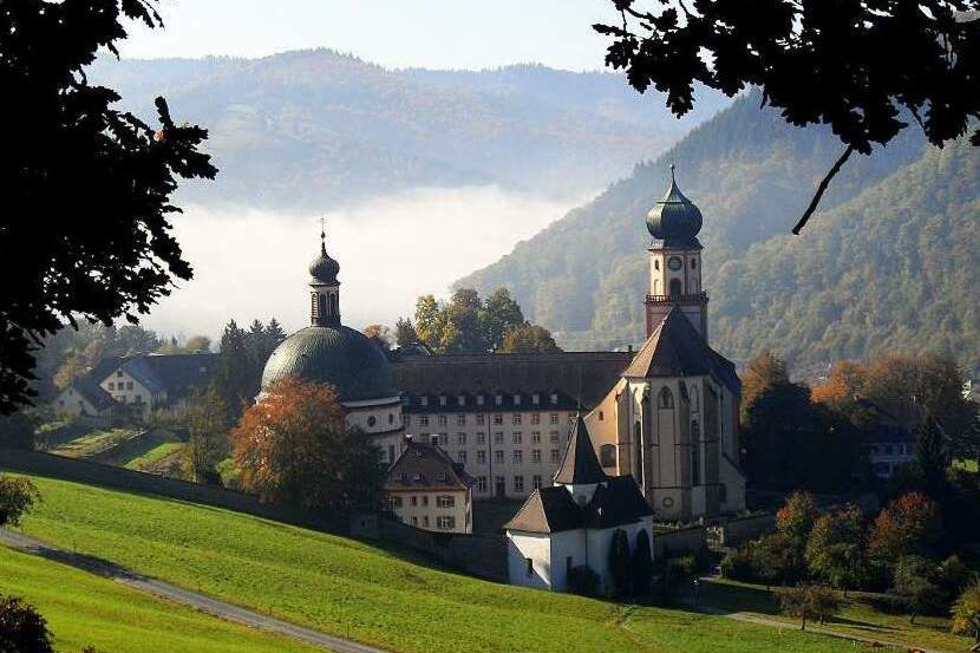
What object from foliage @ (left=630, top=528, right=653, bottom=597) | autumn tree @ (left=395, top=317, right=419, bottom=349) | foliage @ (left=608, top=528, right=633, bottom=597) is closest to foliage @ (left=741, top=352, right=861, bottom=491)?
foliage @ (left=630, top=528, right=653, bottom=597)

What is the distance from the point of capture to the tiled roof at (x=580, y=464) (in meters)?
89.9

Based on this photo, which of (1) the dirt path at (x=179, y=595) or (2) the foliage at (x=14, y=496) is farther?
(2) the foliage at (x=14, y=496)

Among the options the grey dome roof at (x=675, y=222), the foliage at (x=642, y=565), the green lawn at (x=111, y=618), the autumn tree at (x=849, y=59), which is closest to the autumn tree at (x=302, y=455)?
the foliage at (x=642, y=565)

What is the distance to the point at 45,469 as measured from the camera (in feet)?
293

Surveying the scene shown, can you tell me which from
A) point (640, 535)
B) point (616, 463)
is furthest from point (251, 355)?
point (640, 535)

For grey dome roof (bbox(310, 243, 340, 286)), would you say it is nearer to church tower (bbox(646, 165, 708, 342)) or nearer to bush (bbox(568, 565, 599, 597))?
church tower (bbox(646, 165, 708, 342))

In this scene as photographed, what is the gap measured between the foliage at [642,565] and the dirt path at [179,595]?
25.2m

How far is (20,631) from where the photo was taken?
2625 cm

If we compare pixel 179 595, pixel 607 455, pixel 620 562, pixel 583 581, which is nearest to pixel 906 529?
pixel 620 562

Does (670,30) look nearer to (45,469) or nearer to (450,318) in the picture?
(45,469)

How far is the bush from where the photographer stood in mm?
84688

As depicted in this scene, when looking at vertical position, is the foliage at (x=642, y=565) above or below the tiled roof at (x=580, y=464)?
→ below

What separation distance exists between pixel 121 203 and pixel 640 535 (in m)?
78.0

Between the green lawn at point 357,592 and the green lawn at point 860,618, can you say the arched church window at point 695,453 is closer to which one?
the green lawn at point 860,618
